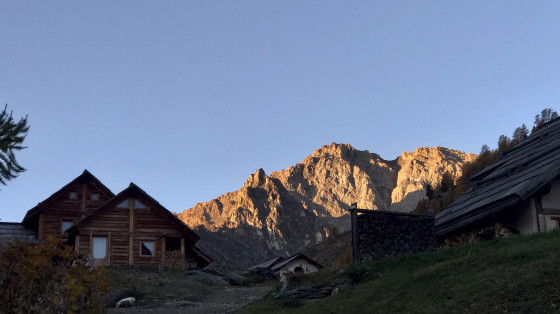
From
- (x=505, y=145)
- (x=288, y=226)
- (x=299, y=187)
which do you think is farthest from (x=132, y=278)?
(x=299, y=187)

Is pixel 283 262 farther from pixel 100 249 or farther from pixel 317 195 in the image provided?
pixel 317 195

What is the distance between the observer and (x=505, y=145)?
7562 centimetres

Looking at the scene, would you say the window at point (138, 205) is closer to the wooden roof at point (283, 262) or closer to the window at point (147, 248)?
the window at point (147, 248)

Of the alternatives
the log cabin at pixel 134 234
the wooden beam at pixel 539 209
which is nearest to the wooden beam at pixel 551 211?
the wooden beam at pixel 539 209

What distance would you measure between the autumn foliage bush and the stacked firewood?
34024mm

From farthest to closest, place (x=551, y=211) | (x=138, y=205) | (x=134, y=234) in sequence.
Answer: (x=138, y=205), (x=134, y=234), (x=551, y=211)

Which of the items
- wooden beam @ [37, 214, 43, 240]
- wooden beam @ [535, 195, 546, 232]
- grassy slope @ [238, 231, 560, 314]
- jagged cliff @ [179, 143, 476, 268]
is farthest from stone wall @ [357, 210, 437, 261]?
jagged cliff @ [179, 143, 476, 268]

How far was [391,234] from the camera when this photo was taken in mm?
25406

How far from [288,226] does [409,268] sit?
13510cm

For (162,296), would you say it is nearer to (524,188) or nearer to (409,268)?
(409,268)

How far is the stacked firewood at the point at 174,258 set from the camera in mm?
45531

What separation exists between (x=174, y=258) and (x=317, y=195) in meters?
143

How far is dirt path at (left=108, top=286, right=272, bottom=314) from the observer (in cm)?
2511

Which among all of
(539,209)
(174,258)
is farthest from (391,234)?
(174,258)
